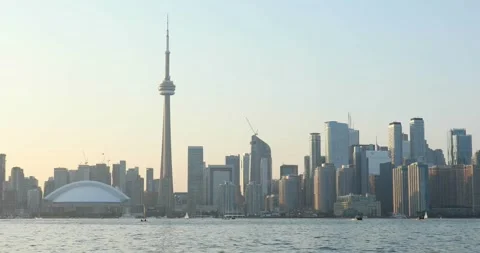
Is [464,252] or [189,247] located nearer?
[464,252]

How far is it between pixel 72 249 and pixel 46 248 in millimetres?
5323

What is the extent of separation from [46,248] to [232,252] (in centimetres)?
2843

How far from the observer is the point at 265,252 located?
108 meters

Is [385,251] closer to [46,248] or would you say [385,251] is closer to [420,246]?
[420,246]

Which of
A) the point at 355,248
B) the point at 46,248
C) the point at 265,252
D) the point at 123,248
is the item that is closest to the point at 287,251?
the point at 265,252

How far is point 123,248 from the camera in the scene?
116125 mm

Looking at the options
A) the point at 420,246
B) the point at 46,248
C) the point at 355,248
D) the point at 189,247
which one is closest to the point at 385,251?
the point at 355,248

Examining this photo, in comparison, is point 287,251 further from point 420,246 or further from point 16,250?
point 16,250

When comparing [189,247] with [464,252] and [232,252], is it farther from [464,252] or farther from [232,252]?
[464,252]

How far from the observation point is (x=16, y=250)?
374ft

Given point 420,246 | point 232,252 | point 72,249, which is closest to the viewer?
point 232,252

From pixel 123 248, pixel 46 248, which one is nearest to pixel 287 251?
pixel 123 248

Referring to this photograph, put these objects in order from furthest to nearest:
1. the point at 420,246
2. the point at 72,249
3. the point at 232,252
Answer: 1. the point at 420,246
2. the point at 72,249
3. the point at 232,252

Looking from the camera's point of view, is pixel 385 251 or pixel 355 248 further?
pixel 355 248
